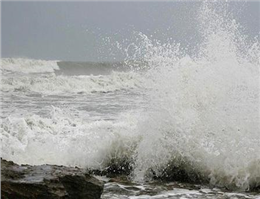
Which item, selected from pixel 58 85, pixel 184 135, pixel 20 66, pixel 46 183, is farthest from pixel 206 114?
pixel 20 66

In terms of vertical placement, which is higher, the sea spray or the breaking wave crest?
the breaking wave crest

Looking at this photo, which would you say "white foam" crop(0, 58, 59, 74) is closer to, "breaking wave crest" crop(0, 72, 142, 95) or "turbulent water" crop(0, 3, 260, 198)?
"breaking wave crest" crop(0, 72, 142, 95)

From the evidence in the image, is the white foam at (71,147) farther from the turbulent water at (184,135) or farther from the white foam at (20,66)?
the white foam at (20,66)

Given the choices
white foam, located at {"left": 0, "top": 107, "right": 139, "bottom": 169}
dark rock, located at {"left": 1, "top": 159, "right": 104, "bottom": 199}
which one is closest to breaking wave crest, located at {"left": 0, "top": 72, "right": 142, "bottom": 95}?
white foam, located at {"left": 0, "top": 107, "right": 139, "bottom": 169}

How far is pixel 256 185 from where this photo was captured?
5418 mm

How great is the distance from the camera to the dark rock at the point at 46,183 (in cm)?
341

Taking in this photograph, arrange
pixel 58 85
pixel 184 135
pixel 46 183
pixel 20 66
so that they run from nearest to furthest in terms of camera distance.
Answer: pixel 46 183 → pixel 184 135 → pixel 58 85 → pixel 20 66

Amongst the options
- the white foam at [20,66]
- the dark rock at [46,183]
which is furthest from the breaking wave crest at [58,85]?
the dark rock at [46,183]

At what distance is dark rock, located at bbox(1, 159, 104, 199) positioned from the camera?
3.41 meters

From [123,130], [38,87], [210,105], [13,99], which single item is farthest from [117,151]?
[38,87]

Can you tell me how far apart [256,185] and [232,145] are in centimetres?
73

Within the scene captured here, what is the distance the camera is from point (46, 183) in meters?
3.59

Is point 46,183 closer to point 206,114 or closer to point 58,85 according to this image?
point 206,114

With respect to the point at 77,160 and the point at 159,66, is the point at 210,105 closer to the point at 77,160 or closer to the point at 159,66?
the point at 159,66
